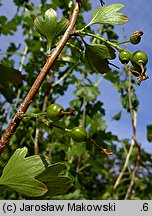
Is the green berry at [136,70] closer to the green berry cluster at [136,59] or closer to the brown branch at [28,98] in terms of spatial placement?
the green berry cluster at [136,59]

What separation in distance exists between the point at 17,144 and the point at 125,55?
2270 mm

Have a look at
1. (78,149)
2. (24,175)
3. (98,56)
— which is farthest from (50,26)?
(78,149)

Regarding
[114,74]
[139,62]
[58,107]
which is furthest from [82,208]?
[114,74]

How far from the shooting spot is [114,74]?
315 centimetres

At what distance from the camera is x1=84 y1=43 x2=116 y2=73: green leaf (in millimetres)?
934

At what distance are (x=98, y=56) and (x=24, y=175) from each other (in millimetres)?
346

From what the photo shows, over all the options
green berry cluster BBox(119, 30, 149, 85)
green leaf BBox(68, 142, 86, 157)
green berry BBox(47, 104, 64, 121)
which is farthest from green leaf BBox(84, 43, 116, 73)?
green leaf BBox(68, 142, 86, 157)

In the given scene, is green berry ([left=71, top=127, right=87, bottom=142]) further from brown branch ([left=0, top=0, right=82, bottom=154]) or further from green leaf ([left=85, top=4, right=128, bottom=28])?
green leaf ([left=85, top=4, right=128, bottom=28])

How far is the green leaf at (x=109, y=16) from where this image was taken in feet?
3.08

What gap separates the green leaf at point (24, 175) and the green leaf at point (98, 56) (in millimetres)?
279

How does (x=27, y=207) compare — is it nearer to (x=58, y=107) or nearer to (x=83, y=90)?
(x=58, y=107)

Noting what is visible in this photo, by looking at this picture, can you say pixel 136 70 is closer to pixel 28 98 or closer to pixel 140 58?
pixel 140 58

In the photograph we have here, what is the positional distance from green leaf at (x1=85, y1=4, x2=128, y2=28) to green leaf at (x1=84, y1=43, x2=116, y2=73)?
0.21 ft

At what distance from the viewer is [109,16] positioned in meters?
0.94
